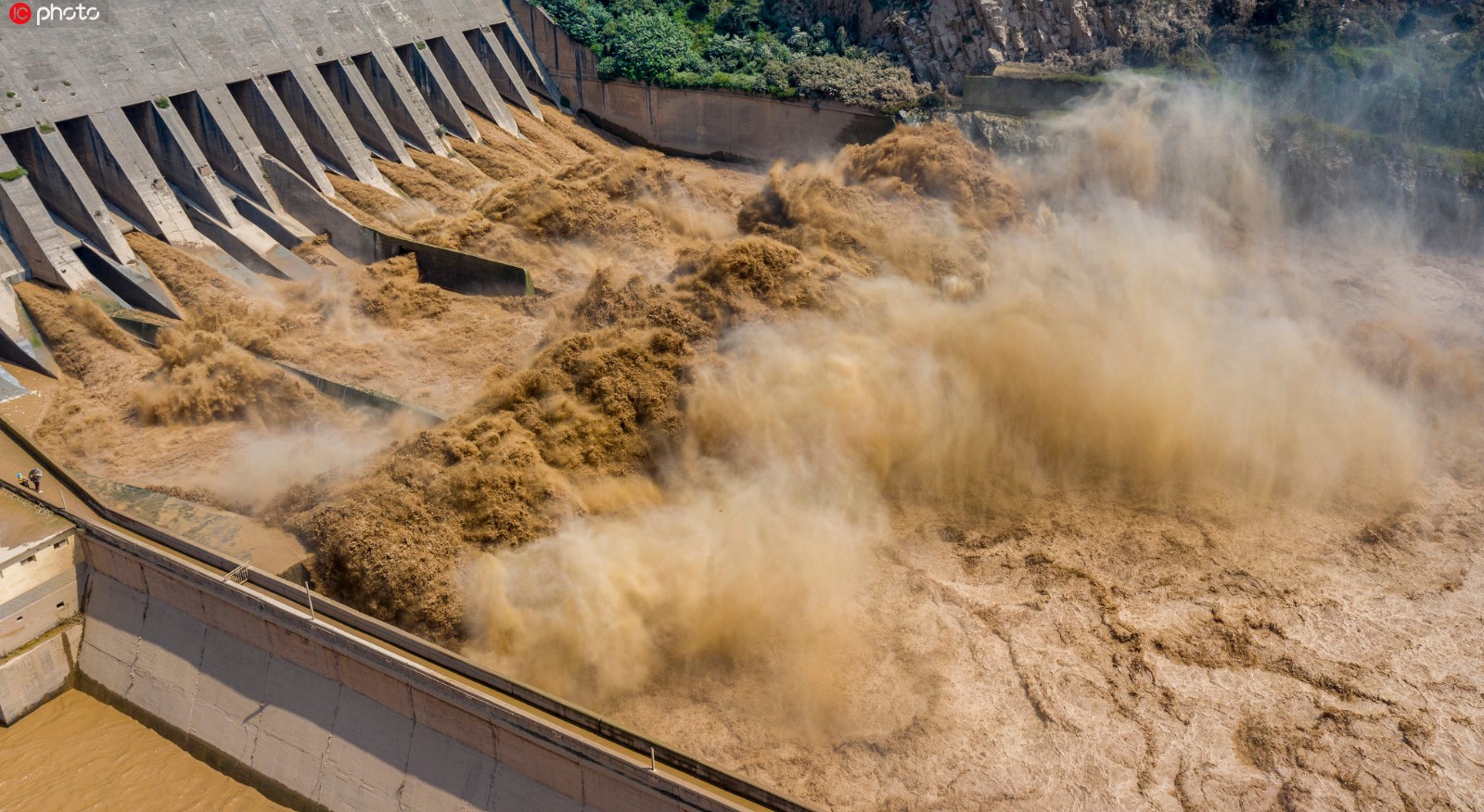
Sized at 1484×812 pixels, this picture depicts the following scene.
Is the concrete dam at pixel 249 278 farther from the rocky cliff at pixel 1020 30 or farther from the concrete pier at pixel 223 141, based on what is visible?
the rocky cliff at pixel 1020 30

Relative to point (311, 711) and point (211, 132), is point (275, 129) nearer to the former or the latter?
Result: point (211, 132)

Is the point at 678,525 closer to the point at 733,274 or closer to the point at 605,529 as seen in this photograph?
the point at 605,529

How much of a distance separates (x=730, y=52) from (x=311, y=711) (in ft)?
76.8

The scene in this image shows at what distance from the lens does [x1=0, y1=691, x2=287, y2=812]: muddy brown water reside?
41.7 ft

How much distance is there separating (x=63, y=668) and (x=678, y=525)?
30.7 feet

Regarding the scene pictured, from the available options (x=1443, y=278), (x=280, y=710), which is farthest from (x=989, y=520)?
(x=1443, y=278)

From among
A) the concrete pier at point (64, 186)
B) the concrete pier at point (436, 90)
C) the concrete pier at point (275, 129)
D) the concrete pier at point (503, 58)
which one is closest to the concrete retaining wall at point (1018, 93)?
the concrete pier at point (503, 58)

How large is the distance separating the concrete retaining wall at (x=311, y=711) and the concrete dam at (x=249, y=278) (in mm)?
32

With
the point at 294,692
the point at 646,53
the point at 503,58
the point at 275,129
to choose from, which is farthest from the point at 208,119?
the point at 294,692

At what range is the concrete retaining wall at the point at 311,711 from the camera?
10898mm

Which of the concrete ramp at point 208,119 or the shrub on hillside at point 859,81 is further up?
the concrete ramp at point 208,119

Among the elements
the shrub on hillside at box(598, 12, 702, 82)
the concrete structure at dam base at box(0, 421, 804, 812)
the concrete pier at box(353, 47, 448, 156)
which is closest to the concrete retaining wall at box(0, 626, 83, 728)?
the concrete structure at dam base at box(0, 421, 804, 812)

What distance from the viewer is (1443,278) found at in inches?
818

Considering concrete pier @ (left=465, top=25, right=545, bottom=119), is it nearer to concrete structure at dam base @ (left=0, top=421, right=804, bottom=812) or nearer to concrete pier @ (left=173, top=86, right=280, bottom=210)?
concrete pier @ (left=173, top=86, right=280, bottom=210)
